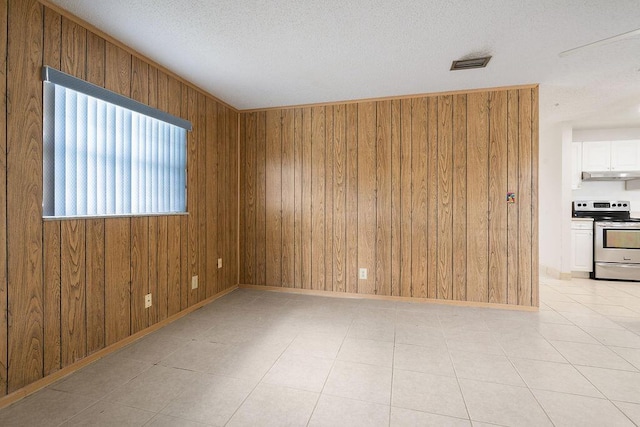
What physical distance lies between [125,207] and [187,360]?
131 cm

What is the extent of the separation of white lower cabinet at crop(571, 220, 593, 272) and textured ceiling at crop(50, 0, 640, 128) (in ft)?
6.37

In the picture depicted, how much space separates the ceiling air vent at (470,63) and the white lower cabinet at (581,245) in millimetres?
3483

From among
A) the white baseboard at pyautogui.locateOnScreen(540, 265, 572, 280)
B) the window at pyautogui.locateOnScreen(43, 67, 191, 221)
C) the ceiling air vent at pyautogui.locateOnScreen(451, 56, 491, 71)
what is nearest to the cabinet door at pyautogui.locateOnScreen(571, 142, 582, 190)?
the white baseboard at pyautogui.locateOnScreen(540, 265, 572, 280)

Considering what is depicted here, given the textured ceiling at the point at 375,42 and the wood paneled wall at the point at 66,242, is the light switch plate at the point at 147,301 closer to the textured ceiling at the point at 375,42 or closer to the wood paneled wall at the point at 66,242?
the wood paneled wall at the point at 66,242

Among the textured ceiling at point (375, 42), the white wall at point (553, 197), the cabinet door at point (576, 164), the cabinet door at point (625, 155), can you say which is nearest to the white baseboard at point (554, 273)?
the white wall at point (553, 197)

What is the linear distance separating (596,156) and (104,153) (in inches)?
263

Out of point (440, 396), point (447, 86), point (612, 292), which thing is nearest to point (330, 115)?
point (447, 86)

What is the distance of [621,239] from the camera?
14.3 feet

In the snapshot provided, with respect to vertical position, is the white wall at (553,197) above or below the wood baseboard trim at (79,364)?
above

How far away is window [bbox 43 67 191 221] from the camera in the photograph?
189 centimetres

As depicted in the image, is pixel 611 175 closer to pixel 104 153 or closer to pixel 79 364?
pixel 104 153

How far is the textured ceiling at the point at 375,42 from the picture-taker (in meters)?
1.89

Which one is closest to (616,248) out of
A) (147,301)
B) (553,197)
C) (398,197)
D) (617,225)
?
(617,225)

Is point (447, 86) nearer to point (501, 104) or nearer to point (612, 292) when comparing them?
point (501, 104)
